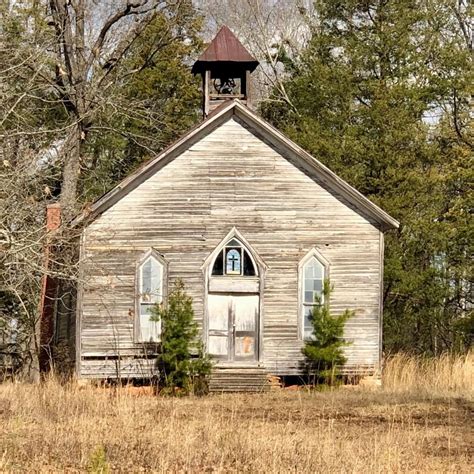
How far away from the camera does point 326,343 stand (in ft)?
72.6

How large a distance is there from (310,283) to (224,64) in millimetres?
6025

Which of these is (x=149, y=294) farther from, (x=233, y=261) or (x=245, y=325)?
(x=245, y=325)

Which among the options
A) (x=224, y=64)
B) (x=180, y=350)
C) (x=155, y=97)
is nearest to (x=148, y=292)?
(x=180, y=350)

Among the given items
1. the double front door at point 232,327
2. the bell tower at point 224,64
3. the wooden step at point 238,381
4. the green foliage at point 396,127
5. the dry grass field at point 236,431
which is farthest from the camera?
the green foliage at point 396,127

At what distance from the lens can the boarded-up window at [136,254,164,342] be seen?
867 inches

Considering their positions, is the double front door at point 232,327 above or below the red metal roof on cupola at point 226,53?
below

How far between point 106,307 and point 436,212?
38.5 feet

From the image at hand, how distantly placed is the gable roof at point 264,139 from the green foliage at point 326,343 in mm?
1996

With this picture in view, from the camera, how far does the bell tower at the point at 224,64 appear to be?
24062 millimetres

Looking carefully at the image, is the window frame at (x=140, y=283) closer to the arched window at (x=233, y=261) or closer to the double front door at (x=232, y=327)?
the double front door at (x=232, y=327)

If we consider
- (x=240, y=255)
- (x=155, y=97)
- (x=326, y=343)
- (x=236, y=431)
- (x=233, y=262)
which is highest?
(x=155, y=97)

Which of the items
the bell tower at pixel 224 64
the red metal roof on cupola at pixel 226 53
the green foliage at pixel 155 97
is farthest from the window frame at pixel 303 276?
the green foliage at pixel 155 97

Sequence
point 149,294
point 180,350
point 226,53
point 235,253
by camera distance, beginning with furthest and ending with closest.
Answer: point 226,53 → point 235,253 → point 149,294 → point 180,350

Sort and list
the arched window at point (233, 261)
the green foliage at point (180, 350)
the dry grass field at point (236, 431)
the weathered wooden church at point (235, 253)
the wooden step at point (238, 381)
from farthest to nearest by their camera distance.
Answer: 1. the arched window at point (233, 261)
2. the weathered wooden church at point (235, 253)
3. the wooden step at point (238, 381)
4. the green foliage at point (180, 350)
5. the dry grass field at point (236, 431)
